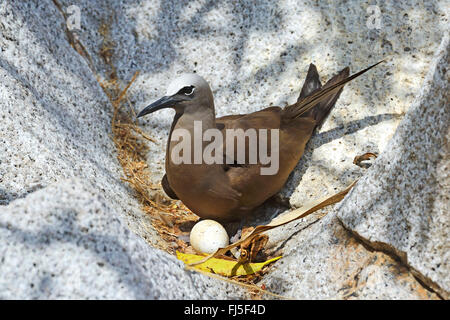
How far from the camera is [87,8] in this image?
4.87 metres

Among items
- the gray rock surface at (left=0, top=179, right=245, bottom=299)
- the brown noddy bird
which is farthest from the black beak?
the gray rock surface at (left=0, top=179, right=245, bottom=299)

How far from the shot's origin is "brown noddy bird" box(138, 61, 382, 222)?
3760mm

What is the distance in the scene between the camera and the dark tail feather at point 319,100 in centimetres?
406

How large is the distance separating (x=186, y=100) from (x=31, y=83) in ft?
3.67

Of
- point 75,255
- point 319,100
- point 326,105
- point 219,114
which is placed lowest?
point 219,114

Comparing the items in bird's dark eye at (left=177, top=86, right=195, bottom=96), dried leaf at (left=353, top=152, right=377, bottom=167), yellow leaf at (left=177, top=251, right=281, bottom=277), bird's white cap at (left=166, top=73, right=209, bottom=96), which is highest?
bird's white cap at (left=166, top=73, right=209, bottom=96)

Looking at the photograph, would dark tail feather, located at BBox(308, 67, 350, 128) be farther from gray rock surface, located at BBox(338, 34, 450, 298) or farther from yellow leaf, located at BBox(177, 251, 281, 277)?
gray rock surface, located at BBox(338, 34, 450, 298)

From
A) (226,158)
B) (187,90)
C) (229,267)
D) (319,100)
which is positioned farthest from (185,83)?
(229,267)

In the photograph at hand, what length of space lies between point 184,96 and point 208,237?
3.29 ft

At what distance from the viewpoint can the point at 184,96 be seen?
3850 mm

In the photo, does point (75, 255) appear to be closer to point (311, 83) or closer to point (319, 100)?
point (319, 100)

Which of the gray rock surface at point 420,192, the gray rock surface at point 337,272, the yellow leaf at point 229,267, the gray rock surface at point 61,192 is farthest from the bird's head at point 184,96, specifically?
the gray rock surface at point 420,192

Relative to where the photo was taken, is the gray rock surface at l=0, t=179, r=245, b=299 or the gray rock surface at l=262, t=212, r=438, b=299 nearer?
the gray rock surface at l=0, t=179, r=245, b=299

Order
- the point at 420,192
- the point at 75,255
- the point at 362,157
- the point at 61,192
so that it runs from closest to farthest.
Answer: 1. the point at 75,255
2. the point at 61,192
3. the point at 420,192
4. the point at 362,157
